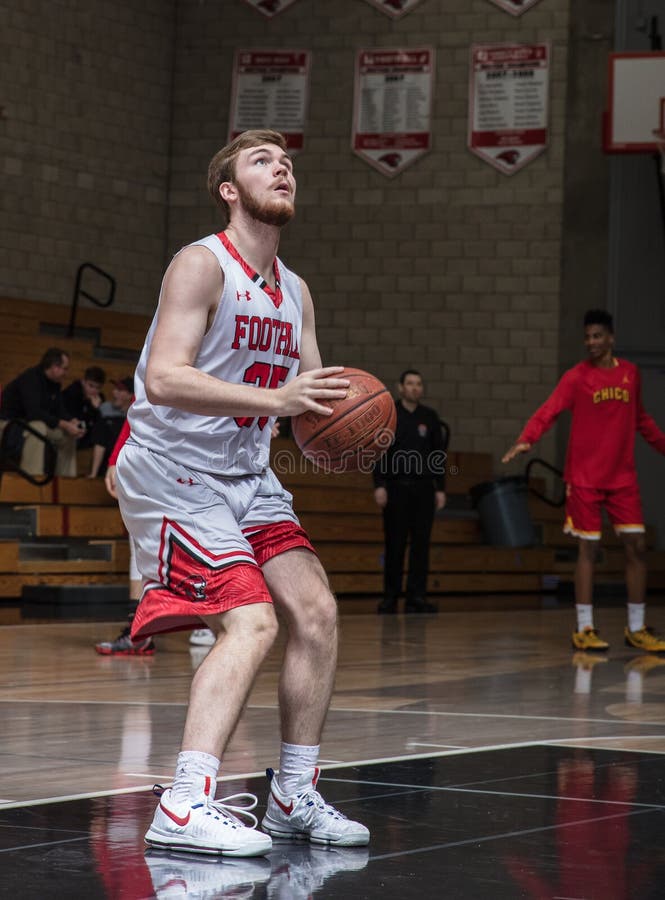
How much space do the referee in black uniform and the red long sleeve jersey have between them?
2.82 metres

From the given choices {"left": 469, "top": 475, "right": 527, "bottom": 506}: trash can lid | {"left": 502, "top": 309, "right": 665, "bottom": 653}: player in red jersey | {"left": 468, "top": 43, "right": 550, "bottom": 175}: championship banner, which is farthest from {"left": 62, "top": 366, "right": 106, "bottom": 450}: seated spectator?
{"left": 468, "top": 43, "right": 550, "bottom": 175}: championship banner

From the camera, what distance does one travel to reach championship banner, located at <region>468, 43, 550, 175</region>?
17250 millimetres

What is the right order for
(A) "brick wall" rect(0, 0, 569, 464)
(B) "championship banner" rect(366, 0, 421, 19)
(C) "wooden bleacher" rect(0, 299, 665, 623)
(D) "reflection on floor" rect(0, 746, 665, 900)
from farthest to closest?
(B) "championship banner" rect(366, 0, 421, 19) < (A) "brick wall" rect(0, 0, 569, 464) < (C) "wooden bleacher" rect(0, 299, 665, 623) < (D) "reflection on floor" rect(0, 746, 665, 900)

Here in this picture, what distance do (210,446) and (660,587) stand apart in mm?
14053

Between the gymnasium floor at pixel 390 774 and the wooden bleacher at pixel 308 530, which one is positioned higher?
the wooden bleacher at pixel 308 530

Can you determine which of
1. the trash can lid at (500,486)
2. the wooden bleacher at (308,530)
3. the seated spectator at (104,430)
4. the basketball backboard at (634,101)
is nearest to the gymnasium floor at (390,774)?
the seated spectator at (104,430)

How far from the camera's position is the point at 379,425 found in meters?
3.43

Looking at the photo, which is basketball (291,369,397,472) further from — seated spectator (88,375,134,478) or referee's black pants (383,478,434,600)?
referee's black pants (383,478,434,600)

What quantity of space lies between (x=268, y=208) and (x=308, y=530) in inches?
421

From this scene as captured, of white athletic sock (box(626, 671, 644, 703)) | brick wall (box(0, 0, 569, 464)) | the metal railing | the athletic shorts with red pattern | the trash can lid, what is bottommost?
white athletic sock (box(626, 671, 644, 703))

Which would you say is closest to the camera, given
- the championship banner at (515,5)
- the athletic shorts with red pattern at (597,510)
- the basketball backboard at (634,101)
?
the athletic shorts with red pattern at (597,510)

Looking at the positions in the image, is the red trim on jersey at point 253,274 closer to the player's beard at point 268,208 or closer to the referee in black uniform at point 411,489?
the player's beard at point 268,208

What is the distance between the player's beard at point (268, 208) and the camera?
351cm

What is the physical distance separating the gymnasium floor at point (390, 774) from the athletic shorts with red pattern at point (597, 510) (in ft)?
2.79
